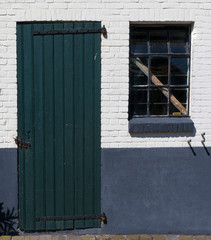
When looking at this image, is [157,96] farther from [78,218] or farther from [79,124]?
[78,218]

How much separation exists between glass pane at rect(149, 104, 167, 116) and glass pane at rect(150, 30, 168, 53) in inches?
29.5

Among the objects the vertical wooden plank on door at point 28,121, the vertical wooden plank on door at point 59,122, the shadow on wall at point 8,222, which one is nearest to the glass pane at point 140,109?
the vertical wooden plank on door at point 59,122

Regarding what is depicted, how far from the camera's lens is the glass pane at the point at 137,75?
553cm

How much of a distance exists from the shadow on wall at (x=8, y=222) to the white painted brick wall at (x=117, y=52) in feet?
3.01

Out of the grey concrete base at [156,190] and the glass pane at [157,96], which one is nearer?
the grey concrete base at [156,190]

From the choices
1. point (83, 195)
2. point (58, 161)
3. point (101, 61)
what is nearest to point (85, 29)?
point (101, 61)

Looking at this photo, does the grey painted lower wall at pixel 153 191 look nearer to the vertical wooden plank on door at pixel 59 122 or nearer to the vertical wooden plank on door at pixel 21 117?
the vertical wooden plank on door at pixel 21 117

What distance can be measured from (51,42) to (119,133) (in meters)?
1.50

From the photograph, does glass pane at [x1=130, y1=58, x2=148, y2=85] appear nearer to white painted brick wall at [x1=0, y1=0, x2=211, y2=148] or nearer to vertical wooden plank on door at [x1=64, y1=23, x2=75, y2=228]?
white painted brick wall at [x1=0, y1=0, x2=211, y2=148]

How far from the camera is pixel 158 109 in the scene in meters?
5.62

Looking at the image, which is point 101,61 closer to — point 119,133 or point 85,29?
point 85,29

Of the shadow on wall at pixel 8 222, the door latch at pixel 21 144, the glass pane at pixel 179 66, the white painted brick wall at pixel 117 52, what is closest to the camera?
the white painted brick wall at pixel 117 52

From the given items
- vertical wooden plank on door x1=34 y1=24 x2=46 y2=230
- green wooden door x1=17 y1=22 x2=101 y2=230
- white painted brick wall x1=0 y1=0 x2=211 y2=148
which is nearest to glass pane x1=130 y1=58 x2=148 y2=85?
white painted brick wall x1=0 y1=0 x2=211 y2=148

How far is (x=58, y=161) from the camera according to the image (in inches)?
212
